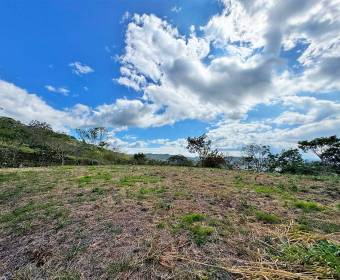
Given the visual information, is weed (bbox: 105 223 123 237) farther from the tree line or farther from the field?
the tree line

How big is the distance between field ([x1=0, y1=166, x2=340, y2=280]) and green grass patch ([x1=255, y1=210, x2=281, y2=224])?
2 centimetres

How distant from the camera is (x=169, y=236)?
443 centimetres

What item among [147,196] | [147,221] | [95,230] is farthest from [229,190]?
[95,230]

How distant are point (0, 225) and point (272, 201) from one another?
616 cm

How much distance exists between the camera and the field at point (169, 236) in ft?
11.2

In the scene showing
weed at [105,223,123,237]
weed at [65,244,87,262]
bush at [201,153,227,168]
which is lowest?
weed at [65,244,87,262]

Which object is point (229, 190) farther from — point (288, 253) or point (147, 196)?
point (288, 253)

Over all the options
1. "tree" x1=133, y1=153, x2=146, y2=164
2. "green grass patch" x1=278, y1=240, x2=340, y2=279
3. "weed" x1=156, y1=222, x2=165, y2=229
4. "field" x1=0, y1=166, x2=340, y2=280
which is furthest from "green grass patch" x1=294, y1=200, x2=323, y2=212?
"tree" x1=133, y1=153, x2=146, y2=164

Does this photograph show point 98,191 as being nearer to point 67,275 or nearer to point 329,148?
point 67,275

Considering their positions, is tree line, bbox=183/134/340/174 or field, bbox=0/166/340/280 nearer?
field, bbox=0/166/340/280

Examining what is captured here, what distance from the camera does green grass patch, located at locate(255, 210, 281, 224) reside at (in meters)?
5.15

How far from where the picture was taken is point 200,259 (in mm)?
3676

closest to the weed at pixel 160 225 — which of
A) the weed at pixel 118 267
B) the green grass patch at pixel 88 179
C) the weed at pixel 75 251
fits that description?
the weed at pixel 118 267

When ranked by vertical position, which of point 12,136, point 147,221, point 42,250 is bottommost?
point 42,250
